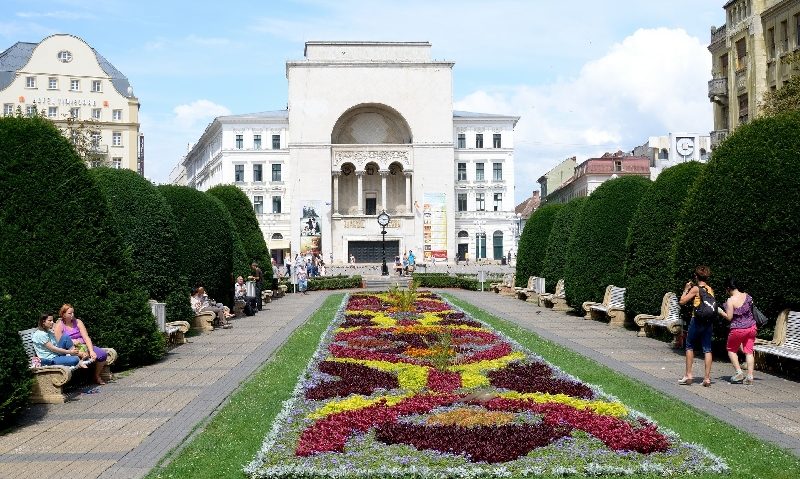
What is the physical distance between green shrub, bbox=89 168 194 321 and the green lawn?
13.4ft

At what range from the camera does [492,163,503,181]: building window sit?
85500mm

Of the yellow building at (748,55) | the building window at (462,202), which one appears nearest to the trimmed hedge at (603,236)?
the yellow building at (748,55)

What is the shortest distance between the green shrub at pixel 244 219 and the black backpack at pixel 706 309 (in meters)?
23.3

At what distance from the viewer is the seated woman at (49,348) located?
38.7 ft

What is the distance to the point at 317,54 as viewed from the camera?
3157 inches

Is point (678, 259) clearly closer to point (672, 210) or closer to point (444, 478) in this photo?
point (672, 210)

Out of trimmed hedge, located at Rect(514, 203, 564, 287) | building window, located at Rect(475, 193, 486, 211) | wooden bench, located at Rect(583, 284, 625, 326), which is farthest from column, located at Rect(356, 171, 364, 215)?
wooden bench, located at Rect(583, 284, 625, 326)

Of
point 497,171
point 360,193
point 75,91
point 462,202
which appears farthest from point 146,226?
point 497,171

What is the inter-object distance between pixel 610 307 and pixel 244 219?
1736cm

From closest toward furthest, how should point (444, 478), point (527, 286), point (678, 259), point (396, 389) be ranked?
point (444, 478)
point (396, 389)
point (678, 259)
point (527, 286)

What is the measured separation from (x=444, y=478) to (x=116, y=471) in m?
2.95

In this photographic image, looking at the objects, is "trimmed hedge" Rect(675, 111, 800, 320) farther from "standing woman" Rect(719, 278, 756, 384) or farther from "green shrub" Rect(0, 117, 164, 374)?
"green shrub" Rect(0, 117, 164, 374)

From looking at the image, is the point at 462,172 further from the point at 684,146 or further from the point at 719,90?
the point at 684,146

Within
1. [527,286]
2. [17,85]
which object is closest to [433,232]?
[17,85]
